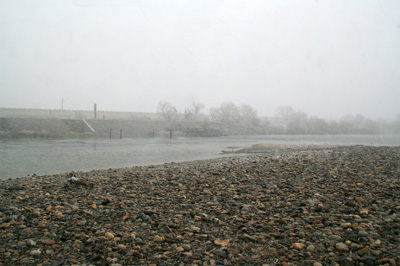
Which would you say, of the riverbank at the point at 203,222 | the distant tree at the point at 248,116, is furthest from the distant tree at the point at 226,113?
the riverbank at the point at 203,222

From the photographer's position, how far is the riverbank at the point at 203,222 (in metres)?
4.20

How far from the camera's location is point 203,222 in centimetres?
563

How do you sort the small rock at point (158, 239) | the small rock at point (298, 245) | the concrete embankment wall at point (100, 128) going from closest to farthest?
the small rock at point (298, 245) → the small rock at point (158, 239) → the concrete embankment wall at point (100, 128)

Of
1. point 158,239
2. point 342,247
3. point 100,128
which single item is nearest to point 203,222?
point 158,239

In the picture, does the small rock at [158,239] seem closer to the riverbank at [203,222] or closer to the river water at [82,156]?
the riverbank at [203,222]

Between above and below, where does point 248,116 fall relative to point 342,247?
above

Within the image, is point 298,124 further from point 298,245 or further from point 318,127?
point 298,245

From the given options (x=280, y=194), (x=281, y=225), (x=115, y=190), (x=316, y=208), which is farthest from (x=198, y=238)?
(x=115, y=190)

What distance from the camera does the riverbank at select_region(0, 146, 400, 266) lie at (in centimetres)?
420

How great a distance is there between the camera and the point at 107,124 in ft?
217

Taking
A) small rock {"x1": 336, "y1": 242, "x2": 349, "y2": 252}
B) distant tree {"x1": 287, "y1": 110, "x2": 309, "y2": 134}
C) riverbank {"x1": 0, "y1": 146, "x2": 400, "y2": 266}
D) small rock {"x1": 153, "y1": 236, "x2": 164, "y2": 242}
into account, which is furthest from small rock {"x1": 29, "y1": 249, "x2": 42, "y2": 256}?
distant tree {"x1": 287, "y1": 110, "x2": 309, "y2": 134}

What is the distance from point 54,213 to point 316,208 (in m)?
5.61

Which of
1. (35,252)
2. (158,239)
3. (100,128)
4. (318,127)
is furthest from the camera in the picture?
(318,127)

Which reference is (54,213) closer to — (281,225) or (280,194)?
(281,225)
